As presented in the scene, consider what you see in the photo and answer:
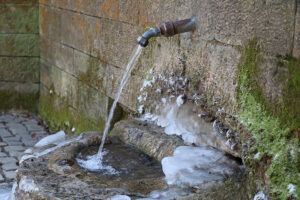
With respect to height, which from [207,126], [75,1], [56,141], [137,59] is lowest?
[56,141]

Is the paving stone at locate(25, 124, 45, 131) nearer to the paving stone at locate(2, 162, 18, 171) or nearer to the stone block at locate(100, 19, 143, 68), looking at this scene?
the paving stone at locate(2, 162, 18, 171)

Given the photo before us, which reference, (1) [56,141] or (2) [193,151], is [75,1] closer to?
(1) [56,141]

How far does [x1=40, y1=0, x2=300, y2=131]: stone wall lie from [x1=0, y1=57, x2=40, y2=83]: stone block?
9.7 inches

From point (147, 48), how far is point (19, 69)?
3.75 metres

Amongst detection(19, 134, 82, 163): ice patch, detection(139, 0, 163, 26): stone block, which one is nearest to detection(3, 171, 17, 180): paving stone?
detection(19, 134, 82, 163): ice patch

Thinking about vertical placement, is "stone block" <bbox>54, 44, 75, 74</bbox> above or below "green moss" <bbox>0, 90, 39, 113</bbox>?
above

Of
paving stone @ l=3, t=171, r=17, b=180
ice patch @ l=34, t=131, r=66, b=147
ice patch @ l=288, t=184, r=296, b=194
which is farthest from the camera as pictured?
paving stone @ l=3, t=171, r=17, b=180

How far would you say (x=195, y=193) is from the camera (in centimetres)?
222

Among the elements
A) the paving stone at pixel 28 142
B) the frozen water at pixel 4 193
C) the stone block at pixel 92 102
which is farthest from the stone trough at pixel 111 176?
the paving stone at pixel 28 142

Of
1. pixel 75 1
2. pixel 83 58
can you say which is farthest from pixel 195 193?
pixel 75 1

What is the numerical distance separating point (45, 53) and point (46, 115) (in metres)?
0.92

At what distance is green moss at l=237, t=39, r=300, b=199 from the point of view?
2148 millimetres

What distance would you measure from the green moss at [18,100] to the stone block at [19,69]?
8.9 inches

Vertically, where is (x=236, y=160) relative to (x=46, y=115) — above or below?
above
